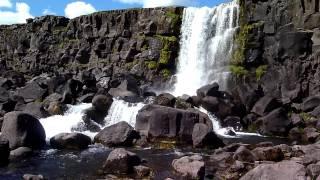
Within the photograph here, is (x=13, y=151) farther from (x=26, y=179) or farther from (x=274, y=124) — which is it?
(x=274, y=124)

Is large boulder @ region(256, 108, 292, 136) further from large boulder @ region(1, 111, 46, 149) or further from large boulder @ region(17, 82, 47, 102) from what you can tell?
large boulder @ region(17, 82, 47, 102)

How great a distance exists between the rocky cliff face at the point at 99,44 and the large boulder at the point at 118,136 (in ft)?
93.3

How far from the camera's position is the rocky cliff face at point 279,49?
44781mm

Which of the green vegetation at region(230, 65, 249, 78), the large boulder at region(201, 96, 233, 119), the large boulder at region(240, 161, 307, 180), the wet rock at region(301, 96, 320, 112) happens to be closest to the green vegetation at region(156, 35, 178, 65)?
the green vegetation at region(230, 65, 249, 78)

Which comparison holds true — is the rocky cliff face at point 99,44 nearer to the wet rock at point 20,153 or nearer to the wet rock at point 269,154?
the wet rock at point 20,153

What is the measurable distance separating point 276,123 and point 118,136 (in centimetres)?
1322

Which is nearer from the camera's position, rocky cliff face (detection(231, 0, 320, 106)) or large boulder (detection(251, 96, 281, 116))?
large boulder (detection(251, 96, 281, 116))

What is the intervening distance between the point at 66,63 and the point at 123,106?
3621cm

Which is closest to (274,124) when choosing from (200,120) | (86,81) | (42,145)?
(200,120)

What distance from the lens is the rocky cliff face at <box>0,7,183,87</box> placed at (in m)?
62.2

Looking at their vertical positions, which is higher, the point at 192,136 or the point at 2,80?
the point at 2,80

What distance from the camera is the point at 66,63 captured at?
7631 centimetres

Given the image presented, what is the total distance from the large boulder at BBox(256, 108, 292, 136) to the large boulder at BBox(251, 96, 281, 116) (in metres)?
1.49

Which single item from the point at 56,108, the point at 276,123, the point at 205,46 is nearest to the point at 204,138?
the point at 276,123
